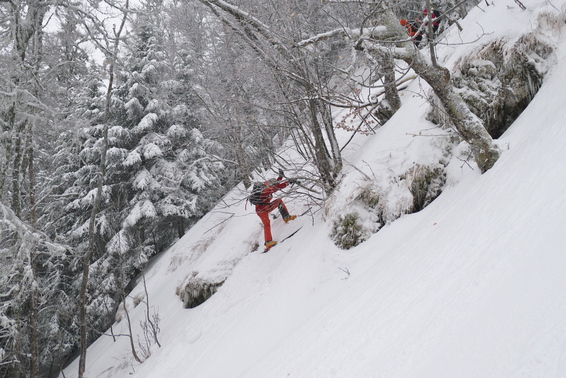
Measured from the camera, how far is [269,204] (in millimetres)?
6277

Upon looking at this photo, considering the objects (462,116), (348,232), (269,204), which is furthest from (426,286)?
A: (269,204)

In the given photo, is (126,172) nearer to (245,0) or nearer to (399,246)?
(245,0)

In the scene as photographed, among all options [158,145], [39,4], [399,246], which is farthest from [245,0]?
[158,145]

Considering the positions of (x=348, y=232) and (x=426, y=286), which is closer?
(x=426, y=286)

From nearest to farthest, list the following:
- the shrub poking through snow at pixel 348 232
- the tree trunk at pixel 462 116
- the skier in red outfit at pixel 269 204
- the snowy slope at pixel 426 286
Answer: the snowy slope at pixel 426 286
the tree trunk at pixel 462 116
the shrub poking through snow at pixel 348 232
the skier in red outfit at pixel 269 204

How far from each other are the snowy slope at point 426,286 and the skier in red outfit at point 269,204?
356 mm

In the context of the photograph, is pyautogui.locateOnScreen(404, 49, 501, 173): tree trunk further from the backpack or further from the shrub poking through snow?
the backpack

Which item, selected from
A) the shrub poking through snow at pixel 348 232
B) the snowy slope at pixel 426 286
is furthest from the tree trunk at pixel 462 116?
the shrub poking through snow at pixel 348 232

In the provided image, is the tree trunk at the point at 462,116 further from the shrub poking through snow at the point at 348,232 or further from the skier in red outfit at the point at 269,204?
the skier in red outfit at the point at 269,204

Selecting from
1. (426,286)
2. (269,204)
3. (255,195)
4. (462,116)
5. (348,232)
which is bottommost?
(348,232)

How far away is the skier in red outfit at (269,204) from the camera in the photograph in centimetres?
602

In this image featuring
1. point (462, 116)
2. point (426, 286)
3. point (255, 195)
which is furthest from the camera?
point (255, 195)

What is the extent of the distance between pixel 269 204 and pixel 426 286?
164 inches

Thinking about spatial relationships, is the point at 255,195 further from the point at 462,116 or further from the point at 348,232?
the point at 462,116
